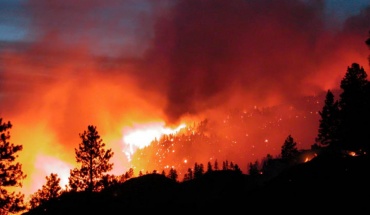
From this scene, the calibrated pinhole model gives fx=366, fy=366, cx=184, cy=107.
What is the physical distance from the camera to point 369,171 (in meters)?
36.6

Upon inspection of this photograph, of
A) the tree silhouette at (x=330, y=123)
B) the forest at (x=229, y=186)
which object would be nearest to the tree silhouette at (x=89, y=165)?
the forest at (x=229, y=186)

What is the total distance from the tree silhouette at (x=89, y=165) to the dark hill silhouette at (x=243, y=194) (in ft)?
19.0

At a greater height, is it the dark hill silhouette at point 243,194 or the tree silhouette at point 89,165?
the tree silhouette at point 89,165

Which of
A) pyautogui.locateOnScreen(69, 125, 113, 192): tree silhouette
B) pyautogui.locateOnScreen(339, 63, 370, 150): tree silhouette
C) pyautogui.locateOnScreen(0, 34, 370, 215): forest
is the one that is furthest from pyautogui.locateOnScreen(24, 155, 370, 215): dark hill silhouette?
pyautogui.locateOnScreen(339, 63, 370, 150): tree silhouette

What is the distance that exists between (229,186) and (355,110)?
2507cm

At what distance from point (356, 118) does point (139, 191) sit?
121 feet

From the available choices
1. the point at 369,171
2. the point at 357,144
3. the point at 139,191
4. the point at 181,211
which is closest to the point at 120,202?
the point at 139,191

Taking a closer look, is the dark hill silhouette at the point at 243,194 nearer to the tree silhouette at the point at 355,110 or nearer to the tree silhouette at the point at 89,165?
the tree silhouette at the point at 89,165

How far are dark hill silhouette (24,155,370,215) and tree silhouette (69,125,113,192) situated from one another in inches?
229

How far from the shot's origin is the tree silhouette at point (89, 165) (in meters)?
54.4

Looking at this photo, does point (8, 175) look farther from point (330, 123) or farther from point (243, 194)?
point (330, 123)

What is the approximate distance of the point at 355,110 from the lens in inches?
2370

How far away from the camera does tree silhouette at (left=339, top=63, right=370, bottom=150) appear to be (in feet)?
187

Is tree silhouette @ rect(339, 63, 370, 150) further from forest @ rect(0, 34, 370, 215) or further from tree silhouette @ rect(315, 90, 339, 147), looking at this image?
tree silhouette @ rect(315, 90, 339, 147)
